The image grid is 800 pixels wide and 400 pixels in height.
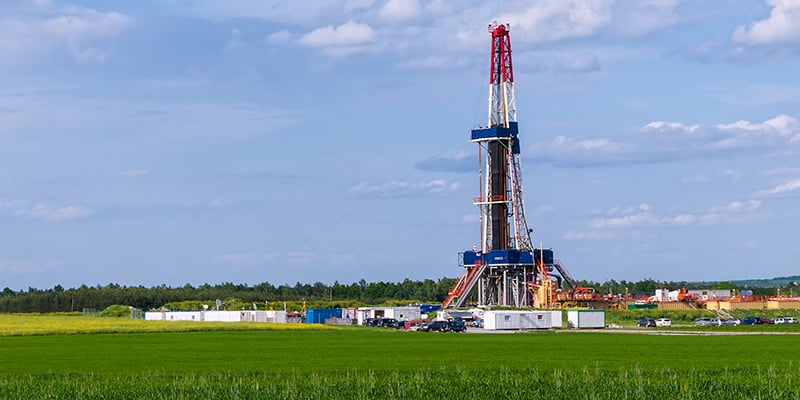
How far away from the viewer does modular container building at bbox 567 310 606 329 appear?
398ft

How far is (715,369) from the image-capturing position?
4834 centimetres

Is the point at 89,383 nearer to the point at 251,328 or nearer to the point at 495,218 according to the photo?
the point at 251,328

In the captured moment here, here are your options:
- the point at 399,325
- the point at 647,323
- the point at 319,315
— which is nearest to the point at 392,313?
the point at 399,325

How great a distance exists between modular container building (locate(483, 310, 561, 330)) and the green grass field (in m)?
34.9

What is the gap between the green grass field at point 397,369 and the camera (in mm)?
35281

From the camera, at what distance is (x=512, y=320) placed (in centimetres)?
11731

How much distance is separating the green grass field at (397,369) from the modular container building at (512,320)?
3493cm

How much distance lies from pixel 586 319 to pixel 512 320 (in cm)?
897

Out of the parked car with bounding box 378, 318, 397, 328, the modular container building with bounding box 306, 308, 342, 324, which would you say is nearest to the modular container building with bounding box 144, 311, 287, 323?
the modular container building with bounding box 306, 308, 342, 324

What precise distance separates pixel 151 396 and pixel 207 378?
8472mm

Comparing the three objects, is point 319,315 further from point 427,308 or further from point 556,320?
point 556,320

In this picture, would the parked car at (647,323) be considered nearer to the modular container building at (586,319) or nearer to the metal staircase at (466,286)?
the modular container building at (586,319)

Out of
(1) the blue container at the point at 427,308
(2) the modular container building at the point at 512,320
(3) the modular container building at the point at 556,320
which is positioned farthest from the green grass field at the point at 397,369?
Result: (1) the blue container at the point at 427,308

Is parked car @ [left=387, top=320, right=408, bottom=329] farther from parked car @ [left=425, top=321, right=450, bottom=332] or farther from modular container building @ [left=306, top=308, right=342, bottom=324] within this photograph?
modular container building @ [left=306, top=308, right=342, bottom=324]
